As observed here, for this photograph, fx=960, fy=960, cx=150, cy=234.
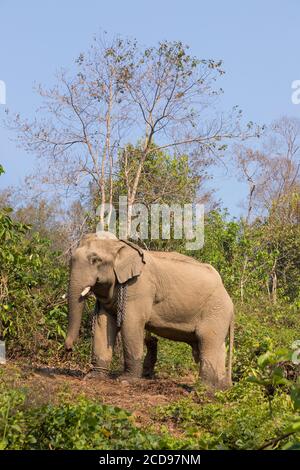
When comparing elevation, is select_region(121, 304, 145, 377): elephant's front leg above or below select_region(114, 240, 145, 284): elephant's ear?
below

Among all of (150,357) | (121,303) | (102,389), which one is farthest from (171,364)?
(102,389)

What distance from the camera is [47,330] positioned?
13.5 m

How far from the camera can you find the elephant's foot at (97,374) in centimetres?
1191

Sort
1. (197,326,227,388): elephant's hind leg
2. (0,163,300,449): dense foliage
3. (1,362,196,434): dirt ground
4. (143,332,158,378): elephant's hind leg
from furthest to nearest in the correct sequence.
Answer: (143,332,158,378): elephant's hind leg → (197,326,227,388): elephant's hind leg → (1,362,196,434): dirt ground → (0,163,300,449): dense foliage

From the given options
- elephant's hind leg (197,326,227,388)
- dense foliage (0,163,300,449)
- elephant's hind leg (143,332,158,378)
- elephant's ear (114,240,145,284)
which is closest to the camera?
dense foliage (0,163,300,449)

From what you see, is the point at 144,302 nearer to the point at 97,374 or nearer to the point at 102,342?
the point at 102,342

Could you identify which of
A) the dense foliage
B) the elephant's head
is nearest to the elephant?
the elephant's head

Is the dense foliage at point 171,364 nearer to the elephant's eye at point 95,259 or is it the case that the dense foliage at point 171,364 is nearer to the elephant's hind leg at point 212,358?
the elephant's hind leg at point 212,358

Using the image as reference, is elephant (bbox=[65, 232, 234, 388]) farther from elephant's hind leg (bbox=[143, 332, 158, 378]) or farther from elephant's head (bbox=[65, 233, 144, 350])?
elephant's hind leg (bbox=[143, 332, 158, 378])

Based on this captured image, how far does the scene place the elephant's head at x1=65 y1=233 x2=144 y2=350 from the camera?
39.2ft

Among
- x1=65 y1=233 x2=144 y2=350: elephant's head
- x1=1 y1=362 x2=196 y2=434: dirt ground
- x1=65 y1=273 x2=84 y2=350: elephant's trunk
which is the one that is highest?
x1=65 y1=233 x2=144 y2=350: elephant's head
